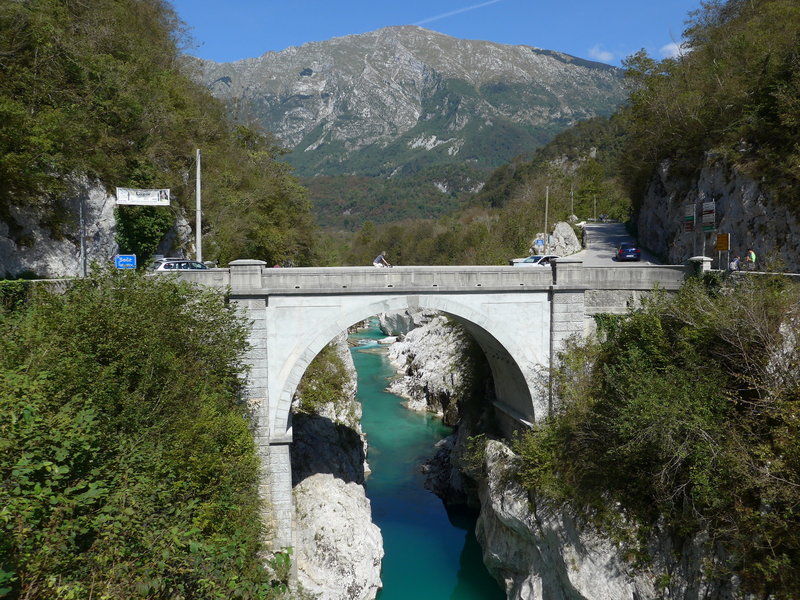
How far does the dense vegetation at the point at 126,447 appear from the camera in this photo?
691cm

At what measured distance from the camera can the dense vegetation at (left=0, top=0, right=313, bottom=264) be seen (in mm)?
15711

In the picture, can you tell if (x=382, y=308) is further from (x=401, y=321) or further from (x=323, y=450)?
(x=401, y=321)

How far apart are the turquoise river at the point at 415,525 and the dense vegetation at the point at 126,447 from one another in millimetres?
8178

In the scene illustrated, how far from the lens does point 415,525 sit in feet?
72.7

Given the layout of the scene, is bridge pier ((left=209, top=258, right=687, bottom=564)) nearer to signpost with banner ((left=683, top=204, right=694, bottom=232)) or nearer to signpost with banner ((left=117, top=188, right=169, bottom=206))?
signpost with banner ((left=117, top=188, right=169, bottom=206))

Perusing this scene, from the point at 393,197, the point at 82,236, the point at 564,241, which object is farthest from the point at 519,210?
the point at 393,197

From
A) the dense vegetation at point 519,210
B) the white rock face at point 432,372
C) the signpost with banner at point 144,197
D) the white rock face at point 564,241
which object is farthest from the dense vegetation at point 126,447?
the dense vegetation at point 519,210

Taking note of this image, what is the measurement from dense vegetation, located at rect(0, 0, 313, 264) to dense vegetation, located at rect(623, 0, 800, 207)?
71.3 ft

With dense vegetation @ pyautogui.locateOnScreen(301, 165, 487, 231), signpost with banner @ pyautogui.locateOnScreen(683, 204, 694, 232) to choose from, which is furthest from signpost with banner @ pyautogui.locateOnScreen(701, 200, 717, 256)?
dense vegetation @ pyautogui.locateOnScreen(301, 165, 487, 231)

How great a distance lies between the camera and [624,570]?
13.0 metres

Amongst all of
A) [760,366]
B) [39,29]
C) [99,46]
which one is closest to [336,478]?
[760,366]

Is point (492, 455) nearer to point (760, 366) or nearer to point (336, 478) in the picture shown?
point (336, 478)

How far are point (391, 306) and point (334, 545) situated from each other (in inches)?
317

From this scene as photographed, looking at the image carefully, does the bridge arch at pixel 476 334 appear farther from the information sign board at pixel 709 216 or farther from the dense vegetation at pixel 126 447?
the information sign board at pixel 709 216
